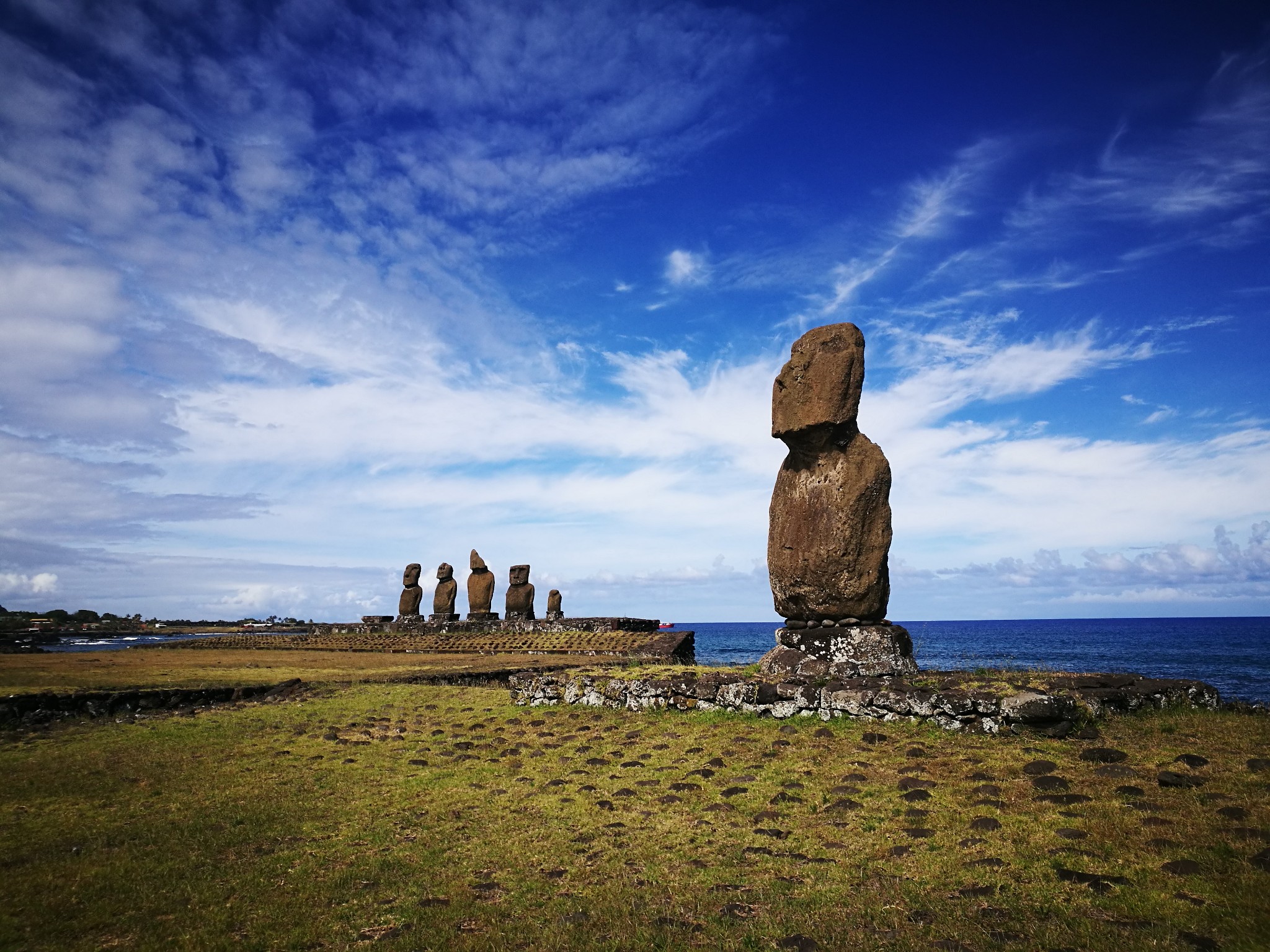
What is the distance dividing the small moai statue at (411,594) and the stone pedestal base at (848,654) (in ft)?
119

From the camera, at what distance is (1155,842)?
20.9ft

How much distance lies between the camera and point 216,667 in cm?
2772

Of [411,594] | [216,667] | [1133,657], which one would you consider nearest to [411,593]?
[411,594]

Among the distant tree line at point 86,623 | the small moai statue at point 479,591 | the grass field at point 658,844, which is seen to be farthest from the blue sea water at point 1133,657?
the distant tree line at point 86,623

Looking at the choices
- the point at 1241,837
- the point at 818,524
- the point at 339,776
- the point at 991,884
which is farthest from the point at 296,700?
the point at 1241,837

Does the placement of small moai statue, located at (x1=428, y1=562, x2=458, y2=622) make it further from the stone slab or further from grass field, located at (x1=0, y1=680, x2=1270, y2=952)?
grass field, located at (x1=0, y1=680, x2=1270, y2=952)

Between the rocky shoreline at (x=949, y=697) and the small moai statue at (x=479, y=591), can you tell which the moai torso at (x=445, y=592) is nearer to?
the small moai statue at (x=479, y=591)

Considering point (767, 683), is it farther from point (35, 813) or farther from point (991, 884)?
point (35, 813)

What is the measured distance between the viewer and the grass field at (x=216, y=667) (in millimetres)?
20938

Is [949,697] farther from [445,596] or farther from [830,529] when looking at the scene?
[445,596]

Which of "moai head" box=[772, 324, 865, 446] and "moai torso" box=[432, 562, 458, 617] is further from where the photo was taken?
"moai torso" box=[432, 562, 458, 617]

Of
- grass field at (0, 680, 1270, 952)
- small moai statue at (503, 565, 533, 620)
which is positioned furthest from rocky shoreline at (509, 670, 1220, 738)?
small moai statue at (503, 565, 533, 620)

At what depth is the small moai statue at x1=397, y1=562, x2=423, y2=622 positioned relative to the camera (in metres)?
45.5

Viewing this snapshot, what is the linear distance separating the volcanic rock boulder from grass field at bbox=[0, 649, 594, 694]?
576 inches
